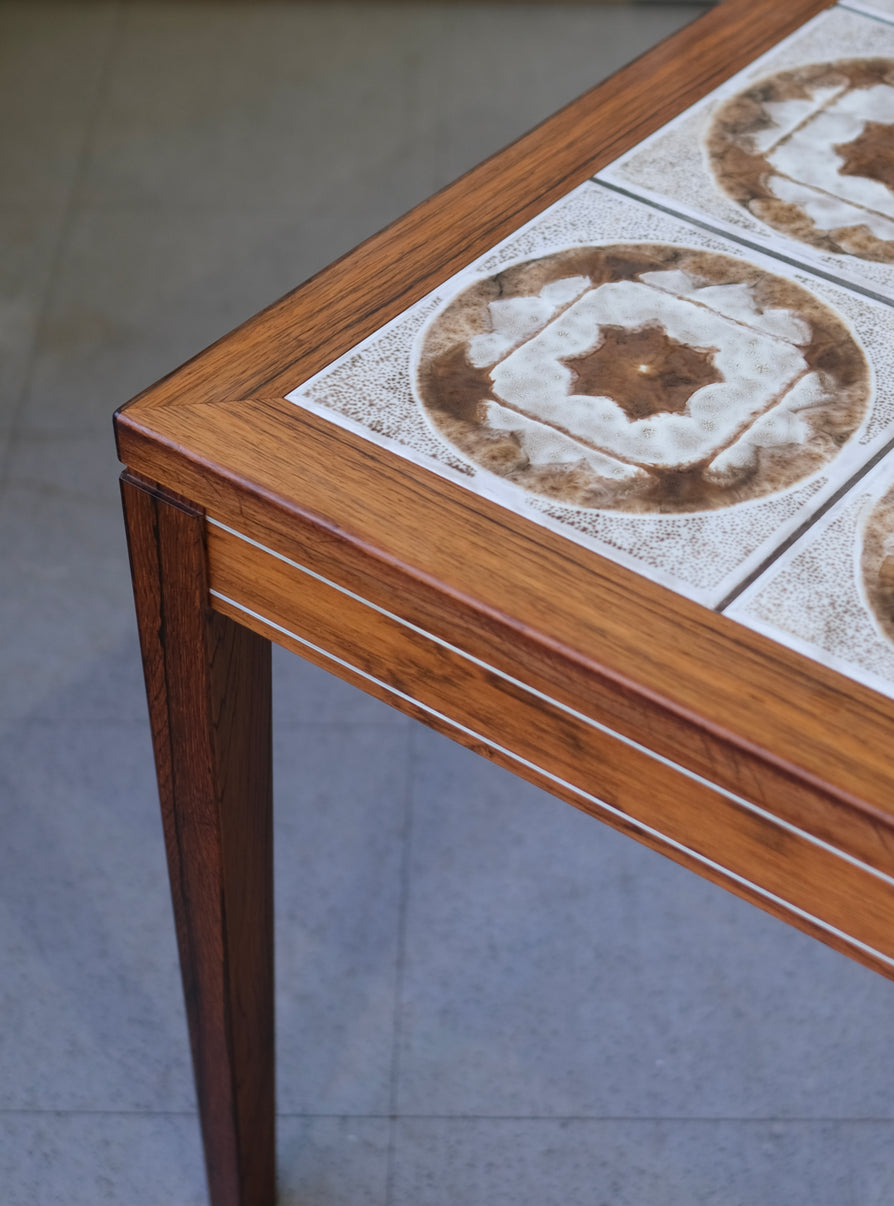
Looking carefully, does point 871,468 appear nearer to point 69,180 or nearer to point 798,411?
point 798,411

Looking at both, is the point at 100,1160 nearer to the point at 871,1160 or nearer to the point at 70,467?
the point at 871,1160

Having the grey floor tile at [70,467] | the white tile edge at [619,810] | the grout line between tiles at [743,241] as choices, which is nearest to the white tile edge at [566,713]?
the white tile edge at [619,810]

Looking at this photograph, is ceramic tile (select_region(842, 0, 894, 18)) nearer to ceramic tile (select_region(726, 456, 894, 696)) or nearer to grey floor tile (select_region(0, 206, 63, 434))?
ceramic tile (select_region(726, 456, 894, 696))

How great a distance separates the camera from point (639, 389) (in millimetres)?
782

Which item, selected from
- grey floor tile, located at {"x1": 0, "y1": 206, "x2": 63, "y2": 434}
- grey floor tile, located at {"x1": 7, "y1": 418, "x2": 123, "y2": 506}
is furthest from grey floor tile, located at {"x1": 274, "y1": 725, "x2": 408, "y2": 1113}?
grey floor tile, located at {"x1": 0, "y1": 206, "x2": 63, "y2": 434}

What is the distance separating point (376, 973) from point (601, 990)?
0.22 metres

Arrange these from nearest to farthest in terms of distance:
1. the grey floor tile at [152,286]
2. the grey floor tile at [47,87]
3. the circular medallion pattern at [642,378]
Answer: the circular medallion pattern at [642,378] < the grey floor tile at [152,286] < the grey floor tile at [47,87]

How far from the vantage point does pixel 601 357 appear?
31.4 inches

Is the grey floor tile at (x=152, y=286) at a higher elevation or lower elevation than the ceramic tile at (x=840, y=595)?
lower

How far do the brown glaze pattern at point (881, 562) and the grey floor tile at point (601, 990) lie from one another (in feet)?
2.50

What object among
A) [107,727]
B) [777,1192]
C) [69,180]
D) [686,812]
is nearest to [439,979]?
[777,1192]

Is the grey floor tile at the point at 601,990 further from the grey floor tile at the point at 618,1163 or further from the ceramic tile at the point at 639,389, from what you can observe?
the ceramic tile at the point at 639,389

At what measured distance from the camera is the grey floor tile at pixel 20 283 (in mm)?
1972

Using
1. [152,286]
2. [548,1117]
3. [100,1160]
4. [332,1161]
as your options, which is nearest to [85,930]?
[100,1160]
